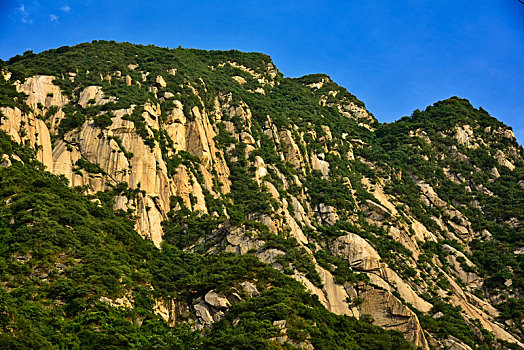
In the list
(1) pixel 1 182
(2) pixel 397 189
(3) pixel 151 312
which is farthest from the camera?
(2) pixel 397 189

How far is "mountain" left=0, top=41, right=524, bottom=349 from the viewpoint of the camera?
159ft

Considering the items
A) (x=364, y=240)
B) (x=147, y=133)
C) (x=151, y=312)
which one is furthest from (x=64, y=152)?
(x=364, y=240)

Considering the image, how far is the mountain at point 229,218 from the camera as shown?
48.6m

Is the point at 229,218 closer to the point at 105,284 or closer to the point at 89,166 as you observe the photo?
the point at 89,166

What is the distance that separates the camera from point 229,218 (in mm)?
69938

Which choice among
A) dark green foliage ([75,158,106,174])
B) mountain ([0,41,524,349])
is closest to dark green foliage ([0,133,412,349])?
mountain ([0,41,524,349])

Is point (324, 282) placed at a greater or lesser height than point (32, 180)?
lesser

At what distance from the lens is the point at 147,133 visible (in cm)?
7288

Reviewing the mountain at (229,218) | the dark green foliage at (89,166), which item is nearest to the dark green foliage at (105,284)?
the mountain at (229,218)

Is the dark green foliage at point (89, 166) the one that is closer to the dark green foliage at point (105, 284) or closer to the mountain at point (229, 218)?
the mountain at point (229, 218)

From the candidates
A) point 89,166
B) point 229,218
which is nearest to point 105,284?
point 89,166

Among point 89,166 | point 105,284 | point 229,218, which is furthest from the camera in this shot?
point 229,218

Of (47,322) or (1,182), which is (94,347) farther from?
(1,182)

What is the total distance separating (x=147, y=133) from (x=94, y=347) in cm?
3573
